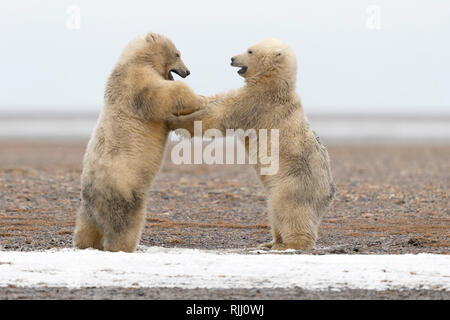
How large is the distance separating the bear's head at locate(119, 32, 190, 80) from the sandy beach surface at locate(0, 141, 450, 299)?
231 centimetres

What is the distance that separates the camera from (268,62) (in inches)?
386

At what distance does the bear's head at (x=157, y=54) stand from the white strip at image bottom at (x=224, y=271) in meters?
2.09

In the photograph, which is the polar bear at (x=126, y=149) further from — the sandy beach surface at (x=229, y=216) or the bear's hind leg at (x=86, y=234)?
the sandy beach surface at (x=229, y=216)

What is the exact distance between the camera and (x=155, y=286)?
7.71 meters

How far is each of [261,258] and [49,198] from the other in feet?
25.2

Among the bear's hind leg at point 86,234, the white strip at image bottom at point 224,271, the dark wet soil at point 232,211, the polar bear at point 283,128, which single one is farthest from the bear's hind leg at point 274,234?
the bear's hind leg at point 86,234

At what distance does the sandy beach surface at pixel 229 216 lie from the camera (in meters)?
7.60

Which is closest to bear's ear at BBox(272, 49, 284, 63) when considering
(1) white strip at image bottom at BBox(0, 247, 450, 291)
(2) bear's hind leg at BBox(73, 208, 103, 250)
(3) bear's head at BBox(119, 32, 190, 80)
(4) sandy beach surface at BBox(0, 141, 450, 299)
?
(3) bear's head at BBox(119, 32, 190, 80)

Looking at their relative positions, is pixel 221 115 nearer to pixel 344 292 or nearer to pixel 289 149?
pixel 289 149

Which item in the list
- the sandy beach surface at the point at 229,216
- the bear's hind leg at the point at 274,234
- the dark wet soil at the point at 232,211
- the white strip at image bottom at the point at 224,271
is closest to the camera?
the sandy beach surface at the point at 229,216

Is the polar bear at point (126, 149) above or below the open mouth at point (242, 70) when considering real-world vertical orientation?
below

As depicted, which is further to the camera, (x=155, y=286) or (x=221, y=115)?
(x=221, y=115)
